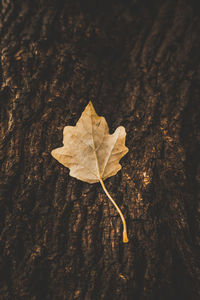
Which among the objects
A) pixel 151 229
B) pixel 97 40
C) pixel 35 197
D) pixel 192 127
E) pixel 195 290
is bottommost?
pixel 195 290

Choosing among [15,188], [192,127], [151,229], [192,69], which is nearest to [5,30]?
[15,188]

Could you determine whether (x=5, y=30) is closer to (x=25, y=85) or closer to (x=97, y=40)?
(x=25, y=85)

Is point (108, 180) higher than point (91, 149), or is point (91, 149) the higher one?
point (91, 149)

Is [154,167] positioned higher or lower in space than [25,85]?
lower
